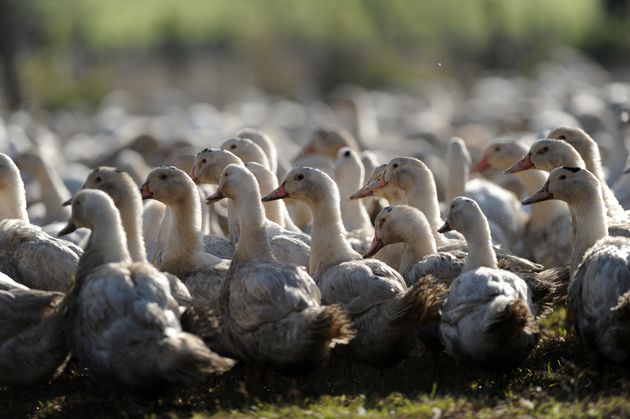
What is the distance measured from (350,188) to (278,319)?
173 inches

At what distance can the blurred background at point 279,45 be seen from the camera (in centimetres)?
4653

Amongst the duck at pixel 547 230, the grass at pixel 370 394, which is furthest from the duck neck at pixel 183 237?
the duck at pixel 547 230

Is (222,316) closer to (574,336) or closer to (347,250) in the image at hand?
(347,250)

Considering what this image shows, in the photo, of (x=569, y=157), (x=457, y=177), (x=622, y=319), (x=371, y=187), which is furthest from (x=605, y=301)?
(x=457, y=177)

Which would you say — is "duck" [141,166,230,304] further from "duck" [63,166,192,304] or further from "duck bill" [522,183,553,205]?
"duck bill" [522,183,553,205]

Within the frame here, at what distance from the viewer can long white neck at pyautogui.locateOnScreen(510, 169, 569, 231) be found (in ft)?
41.7

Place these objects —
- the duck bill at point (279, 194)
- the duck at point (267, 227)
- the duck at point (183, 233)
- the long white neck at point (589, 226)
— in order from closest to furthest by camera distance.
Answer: the long white neck at point (589, 226) → the duck at point (183, 233) → the duck bill at point (279, 194) → the duck at point (267, 227)

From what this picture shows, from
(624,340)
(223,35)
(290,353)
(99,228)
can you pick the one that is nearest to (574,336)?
(624,340)

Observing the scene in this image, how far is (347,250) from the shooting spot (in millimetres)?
9688

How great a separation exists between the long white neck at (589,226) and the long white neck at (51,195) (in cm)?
596

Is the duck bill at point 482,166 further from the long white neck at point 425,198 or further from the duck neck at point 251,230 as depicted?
the duck neck at point 251,230

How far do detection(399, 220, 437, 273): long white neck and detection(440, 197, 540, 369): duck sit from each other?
1.11 meters

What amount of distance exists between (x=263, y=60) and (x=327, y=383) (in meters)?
41.5

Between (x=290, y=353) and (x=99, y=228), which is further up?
(x=99, y=228)
